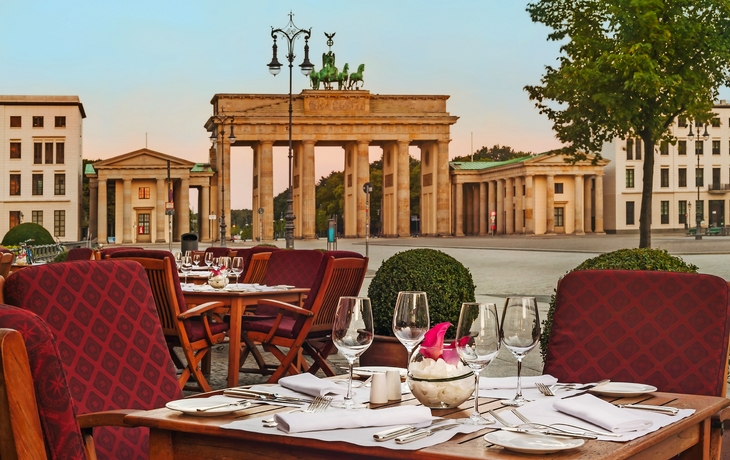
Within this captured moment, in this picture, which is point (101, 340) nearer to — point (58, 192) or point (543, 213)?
point (58, 192)

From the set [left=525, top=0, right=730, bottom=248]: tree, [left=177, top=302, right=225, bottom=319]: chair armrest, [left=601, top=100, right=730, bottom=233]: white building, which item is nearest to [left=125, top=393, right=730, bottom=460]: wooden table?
[left=177, top=302, right=225, bottom=319]: chair armrest

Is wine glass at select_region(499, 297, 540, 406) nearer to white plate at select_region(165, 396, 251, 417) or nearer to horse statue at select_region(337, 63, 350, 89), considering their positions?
white plate at select_region(165, 396, 251, 417)

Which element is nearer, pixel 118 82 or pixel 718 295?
pixel 718 295

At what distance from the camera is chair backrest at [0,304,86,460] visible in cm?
178

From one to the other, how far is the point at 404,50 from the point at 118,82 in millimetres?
15042

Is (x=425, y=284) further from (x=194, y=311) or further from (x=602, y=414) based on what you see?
(x=602, y=414)

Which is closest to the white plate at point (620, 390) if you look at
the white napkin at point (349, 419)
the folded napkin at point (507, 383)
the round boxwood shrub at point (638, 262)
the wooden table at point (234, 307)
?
the folded napkin at point (507, 383)

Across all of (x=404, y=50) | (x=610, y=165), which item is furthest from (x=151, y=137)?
(x=404, y=50)

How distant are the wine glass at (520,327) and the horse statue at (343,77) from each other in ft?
301

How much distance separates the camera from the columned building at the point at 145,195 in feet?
298

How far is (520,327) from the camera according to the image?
3148 mm

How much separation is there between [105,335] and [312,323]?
421 cm

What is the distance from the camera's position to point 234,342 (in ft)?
26.7

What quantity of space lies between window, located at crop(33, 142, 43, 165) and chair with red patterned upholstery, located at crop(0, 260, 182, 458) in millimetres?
92789
